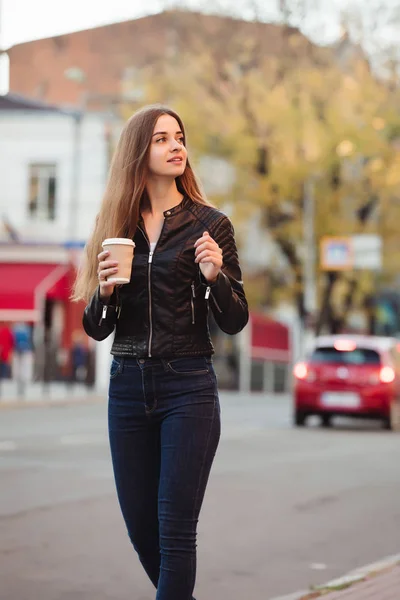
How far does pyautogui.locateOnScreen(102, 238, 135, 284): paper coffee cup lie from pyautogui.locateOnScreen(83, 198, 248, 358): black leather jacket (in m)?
0.17

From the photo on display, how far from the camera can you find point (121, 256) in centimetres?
440

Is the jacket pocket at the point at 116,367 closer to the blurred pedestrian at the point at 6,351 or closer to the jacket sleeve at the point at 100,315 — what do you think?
the jacket sleeve at the point at 100,315

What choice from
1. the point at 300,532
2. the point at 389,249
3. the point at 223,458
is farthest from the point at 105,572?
the point at 389,249

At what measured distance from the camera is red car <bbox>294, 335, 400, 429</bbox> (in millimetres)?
21547

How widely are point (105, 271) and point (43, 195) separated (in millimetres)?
39592

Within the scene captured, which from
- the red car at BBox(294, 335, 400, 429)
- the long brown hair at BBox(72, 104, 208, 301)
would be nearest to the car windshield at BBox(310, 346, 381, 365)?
the red car at BBox(294, 335, 400, 429)

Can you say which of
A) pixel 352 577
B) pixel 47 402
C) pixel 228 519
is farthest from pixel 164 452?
pixel 47 402

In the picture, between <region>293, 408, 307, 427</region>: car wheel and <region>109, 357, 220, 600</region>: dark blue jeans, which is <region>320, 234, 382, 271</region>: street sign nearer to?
<region>293, 408, 307, 427</region>: car wheel

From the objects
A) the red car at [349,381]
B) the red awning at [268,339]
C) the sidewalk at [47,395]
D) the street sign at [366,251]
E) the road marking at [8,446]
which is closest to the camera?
the road marking at [8,446]

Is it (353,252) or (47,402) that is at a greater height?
(353,252)

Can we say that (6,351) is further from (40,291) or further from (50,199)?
(50,199)

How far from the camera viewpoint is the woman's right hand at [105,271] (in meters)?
4.41

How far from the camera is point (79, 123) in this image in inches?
1700

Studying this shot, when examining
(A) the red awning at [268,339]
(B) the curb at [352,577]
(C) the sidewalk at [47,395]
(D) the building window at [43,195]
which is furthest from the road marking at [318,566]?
(D) the building window at [43,195]
